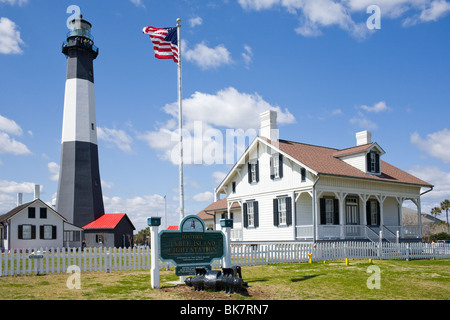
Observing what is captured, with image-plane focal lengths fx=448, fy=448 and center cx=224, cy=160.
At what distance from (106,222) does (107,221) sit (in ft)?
0.59

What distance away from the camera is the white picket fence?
50.4ft

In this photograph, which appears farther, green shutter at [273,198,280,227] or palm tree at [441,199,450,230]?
palm tree at [441,199,450,230]

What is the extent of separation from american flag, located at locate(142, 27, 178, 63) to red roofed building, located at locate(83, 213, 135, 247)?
27.6m

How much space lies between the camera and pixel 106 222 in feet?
139

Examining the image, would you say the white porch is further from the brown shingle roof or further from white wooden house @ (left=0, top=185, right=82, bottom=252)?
white wooden house @ (left=0, top=185, right=82, bottom=252)

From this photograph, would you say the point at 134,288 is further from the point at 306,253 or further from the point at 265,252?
the point at 306,253

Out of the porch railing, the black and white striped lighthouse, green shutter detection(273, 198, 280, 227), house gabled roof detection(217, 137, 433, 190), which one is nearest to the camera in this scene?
the porch railing

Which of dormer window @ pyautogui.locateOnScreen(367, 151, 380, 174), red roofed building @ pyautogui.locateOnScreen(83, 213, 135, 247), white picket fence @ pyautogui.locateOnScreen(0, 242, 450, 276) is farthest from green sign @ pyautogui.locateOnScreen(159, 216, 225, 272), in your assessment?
red roofed building @ pyautogui.locateOnScreen(83, 213, 135, 247)

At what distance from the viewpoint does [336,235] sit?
2530 centimetres

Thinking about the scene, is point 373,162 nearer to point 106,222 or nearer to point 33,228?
point 106,222

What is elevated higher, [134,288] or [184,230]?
[184,230]

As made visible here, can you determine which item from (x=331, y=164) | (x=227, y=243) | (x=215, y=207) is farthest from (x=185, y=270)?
(x=215, y=207)
